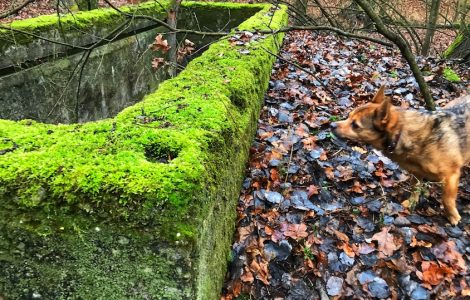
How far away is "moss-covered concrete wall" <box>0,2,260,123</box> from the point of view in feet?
21.2

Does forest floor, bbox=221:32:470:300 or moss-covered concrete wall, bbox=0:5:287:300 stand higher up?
moss-covered concrete wall, bbox=0:5:287:300

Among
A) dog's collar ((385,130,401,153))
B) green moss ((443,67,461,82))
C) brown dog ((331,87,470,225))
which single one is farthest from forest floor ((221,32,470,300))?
green moss ((443,67,461,82))

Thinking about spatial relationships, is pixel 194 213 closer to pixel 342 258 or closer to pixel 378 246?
pixel 342 258

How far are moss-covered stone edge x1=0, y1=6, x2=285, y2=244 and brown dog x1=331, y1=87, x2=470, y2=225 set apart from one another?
4.37 feet

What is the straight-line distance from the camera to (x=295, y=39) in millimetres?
11094

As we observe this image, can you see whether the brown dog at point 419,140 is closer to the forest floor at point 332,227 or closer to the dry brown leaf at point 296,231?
the forest floor at point 332,227

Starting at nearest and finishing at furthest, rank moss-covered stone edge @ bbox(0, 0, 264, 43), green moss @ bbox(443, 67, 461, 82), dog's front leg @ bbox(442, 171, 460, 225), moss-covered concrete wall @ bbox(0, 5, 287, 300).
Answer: moss-covered concrete wall @ bbox(0, 5, 287, 300)
dog's front leg @ bbox(442, 171, 460, 225)
moss-covered stone edge @ bbox(0, 0, 264, 43)
green moss @ bbox(443, 67, 461, 82)

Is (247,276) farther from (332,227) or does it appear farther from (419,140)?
(419,140)

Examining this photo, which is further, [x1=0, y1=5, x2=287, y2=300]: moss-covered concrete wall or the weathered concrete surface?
the weathered concrete surface

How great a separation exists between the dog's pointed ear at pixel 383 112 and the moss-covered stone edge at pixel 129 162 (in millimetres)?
1408

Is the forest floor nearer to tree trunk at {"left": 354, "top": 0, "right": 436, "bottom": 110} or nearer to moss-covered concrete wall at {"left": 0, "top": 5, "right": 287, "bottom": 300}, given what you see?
moss-covered concrete wall at {"left": 0, "top": 5, "right": 287, "bottom": 300}

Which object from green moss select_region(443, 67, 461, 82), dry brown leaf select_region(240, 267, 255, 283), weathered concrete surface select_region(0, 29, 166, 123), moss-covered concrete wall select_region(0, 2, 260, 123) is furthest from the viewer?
green moss select_region(443, 67, 461, 82)

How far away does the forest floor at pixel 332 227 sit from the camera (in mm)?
3191

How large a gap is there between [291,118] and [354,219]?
2.19m
